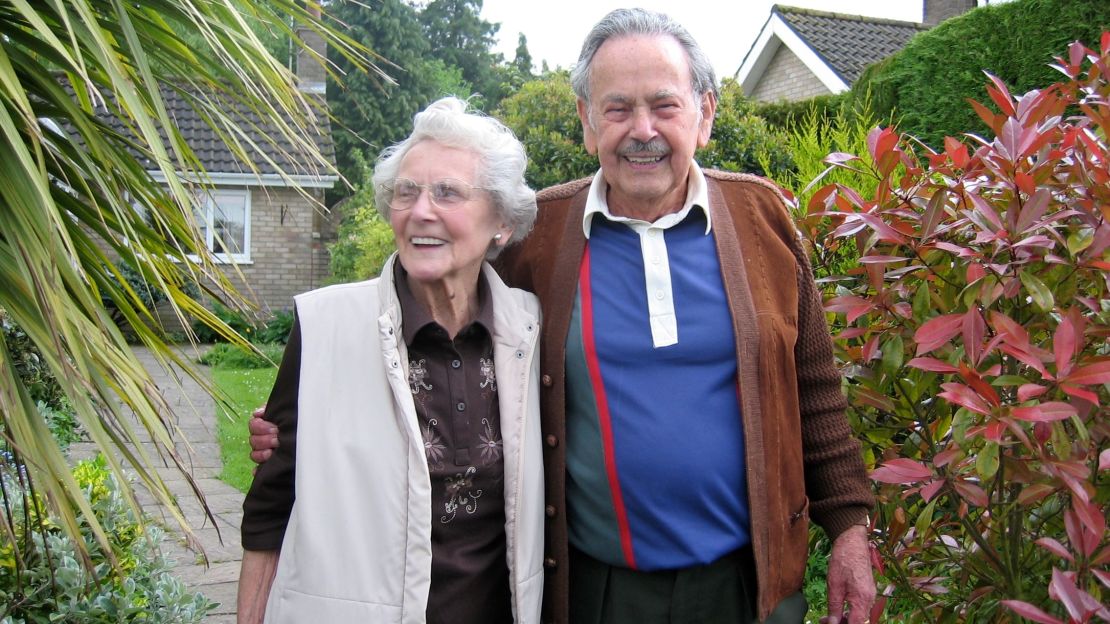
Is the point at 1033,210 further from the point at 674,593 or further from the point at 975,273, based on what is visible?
the point at 674,593

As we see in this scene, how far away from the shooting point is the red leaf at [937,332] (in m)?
1.83

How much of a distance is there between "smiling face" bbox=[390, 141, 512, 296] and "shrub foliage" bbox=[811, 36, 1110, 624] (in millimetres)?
799

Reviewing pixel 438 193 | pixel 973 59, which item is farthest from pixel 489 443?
pixel 973 59

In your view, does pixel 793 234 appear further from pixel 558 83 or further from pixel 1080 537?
pixel 558 83

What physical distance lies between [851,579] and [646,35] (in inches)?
51.3

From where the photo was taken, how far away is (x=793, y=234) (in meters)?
2.35

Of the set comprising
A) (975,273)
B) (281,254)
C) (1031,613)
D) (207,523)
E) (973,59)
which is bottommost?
(207,523)

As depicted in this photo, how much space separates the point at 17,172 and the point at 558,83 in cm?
788

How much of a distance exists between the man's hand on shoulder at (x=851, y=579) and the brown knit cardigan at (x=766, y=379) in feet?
0.12

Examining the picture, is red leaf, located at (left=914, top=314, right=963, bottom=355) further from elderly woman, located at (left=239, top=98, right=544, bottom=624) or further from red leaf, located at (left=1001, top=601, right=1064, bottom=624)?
elderly woman, located at (left=239, top=98, right=544, bottom=624)

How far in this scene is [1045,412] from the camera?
1.67 metres

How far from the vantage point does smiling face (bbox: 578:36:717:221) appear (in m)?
2.20

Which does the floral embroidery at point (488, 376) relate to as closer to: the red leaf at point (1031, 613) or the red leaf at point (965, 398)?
the red leaf at point (965, 398)

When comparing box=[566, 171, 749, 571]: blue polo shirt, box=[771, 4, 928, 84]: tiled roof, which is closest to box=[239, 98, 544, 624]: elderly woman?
box=[566, 171, 749, 571]: blue polo shirt
